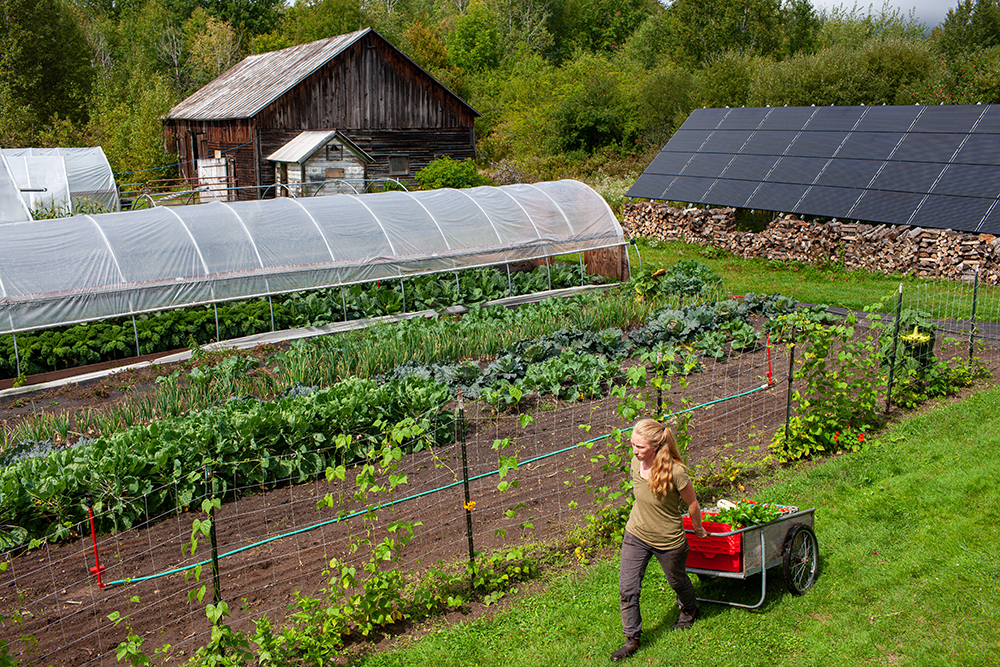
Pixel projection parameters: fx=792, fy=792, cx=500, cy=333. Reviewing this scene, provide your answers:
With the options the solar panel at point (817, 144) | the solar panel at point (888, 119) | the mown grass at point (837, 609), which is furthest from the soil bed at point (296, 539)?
the solar panel at point (888, 119)

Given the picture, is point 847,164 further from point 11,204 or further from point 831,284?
point 11,204

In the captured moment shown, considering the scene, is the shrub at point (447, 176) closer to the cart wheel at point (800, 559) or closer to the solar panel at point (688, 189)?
the solar panel at point (688, 189)

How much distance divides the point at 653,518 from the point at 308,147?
22.6 meters

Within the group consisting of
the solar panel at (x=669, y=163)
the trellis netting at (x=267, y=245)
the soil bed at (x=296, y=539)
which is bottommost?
the soil bed at (x=296, y=539)

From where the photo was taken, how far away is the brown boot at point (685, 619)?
524 cm

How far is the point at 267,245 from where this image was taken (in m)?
13.5

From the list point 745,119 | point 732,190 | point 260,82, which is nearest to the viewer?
point 732,190

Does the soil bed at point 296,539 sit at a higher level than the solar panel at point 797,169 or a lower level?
lower

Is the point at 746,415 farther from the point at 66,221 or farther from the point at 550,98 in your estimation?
the point at 550,98

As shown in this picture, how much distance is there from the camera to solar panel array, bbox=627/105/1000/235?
54.9ft

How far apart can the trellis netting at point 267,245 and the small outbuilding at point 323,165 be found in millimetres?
9763

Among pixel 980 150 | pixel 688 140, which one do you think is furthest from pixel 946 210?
pixel 688 140

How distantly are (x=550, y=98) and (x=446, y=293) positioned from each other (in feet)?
82.3

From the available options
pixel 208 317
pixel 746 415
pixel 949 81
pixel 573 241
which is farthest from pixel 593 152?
pixel 746 415
